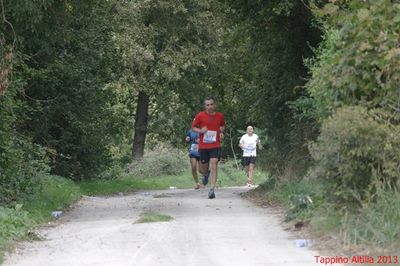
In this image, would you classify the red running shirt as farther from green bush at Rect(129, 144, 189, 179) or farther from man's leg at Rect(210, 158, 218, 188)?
green bush at Rect(129, 144, 189, 179)

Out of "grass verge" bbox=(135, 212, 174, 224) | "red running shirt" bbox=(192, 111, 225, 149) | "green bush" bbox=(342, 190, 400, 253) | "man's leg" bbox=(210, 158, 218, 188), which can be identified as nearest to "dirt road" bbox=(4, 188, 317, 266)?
"grass verge" bbox=(135, 212, 174, 224)

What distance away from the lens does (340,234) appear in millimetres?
7543

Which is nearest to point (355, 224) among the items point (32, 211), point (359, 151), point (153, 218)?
point (359, 151)

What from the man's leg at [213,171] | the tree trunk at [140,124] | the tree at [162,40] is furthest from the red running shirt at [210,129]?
the tree trunk at [140,124]

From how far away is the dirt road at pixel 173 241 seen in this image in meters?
7.36

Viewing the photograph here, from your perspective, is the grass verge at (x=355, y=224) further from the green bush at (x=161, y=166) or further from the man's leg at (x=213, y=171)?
the green bush at (x=161, y=166)

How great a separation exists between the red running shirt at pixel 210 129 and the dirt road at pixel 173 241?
248cm

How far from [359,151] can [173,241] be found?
98.9 inches

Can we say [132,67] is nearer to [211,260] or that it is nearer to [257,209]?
[257,209]

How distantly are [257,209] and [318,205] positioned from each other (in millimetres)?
2704

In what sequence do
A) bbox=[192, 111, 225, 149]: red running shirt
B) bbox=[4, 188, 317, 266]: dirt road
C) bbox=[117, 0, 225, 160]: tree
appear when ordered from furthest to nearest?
bbox=[117, 0, 225, 160]: tree < bbox=[192, 111, 225, 149]: red running shirt < bbox=[4, 188, 317, 266]: dirt road

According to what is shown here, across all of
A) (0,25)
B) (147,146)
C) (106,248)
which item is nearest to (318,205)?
(106,248)

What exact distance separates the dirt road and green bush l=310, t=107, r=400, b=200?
974 millimetres

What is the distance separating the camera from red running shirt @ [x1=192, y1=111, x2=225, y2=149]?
1390 centimetres
